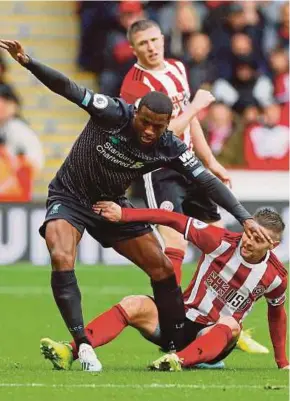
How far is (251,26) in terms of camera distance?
18.0 meters

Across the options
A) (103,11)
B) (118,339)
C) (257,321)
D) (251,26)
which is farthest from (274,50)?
(118,339)

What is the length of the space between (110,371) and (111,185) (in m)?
1.12

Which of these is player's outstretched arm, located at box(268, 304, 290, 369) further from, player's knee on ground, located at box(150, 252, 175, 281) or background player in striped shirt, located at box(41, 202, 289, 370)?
player's knee on ground, located at box(150, 252, 175, 281)

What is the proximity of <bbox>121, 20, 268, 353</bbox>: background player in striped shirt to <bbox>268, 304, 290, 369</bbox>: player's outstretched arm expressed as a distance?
1.87 metres

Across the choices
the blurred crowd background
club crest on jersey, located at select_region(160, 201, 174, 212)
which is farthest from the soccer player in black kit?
the blurred crowd background

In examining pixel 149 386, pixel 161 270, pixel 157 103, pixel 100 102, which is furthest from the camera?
pixel 161 270

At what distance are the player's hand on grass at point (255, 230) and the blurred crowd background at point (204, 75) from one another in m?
9.17

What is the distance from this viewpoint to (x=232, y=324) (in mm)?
7969

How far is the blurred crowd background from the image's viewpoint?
17344 mm

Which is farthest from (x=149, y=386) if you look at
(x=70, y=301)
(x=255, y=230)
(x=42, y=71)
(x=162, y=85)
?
(x=162, y=85)

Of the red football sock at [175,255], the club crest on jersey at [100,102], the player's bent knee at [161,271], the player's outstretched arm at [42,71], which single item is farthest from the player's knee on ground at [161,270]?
the red football sock at [175,255]

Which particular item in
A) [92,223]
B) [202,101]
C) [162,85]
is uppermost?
[162,85]

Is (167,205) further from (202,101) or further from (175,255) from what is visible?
(202,101)

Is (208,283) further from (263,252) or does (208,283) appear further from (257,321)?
(257,321)
